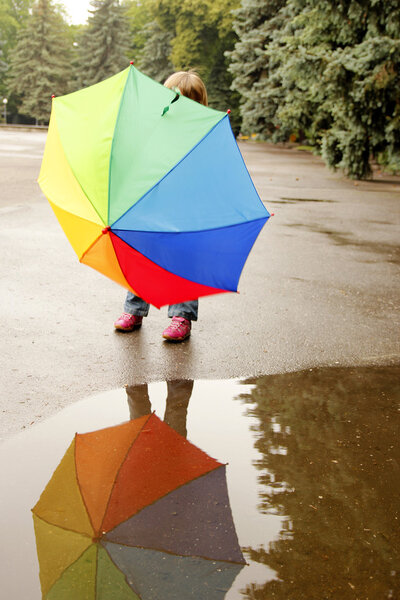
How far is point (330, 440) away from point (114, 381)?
132 cm

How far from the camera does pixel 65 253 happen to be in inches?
290

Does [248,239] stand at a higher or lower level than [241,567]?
higher

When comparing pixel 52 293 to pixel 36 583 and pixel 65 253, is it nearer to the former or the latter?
pixel 65 253

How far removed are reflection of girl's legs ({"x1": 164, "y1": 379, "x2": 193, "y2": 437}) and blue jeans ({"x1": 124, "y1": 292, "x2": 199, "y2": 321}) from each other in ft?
2.76

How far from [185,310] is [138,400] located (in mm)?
1188

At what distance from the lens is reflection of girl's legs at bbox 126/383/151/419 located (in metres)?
3.71

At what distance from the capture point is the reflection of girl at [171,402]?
3.64 m

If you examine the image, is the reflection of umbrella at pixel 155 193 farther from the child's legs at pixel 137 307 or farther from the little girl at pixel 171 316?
the child's legs at pixel 137 307

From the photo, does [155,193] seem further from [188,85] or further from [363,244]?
[363,244]

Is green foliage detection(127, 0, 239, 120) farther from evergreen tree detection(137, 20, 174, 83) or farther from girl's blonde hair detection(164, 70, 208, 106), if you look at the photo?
girl's blonde hair detection(164, 70, 208, 106)

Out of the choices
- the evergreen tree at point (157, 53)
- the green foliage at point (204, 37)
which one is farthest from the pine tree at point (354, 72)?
the evergreen tree at point (157, 53)

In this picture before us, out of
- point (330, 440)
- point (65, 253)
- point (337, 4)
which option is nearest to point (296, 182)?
point (337, 4)

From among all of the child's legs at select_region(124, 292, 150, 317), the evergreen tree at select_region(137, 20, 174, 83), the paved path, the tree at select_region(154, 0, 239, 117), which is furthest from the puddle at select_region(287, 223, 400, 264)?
the evergreen tree at select_region(137, 20, 174, 83)

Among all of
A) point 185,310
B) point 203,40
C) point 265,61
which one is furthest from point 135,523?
point 203,40
